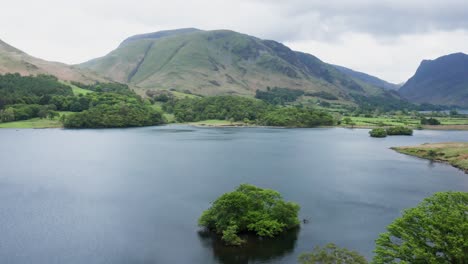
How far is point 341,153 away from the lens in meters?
104

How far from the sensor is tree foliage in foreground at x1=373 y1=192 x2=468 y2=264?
26.2 metres

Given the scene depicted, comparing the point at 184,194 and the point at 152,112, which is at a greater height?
the point at 152,112

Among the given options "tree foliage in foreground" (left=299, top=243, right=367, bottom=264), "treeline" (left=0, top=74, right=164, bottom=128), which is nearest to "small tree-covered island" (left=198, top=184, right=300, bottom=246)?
"tree foliage in foreground" (left=299, top=243, right=367, bottom=264)

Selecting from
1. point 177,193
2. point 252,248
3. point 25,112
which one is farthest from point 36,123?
point 252,248

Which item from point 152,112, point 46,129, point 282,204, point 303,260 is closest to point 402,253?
point 303,260

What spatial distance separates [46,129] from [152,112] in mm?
50696

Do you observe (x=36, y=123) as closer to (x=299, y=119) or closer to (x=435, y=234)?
(x=299, y=119)

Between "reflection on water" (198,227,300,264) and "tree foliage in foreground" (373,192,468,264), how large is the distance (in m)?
11.2

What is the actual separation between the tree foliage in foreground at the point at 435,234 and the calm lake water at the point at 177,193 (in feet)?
31.8

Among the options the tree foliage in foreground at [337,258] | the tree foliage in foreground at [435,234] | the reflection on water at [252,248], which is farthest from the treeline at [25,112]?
the tree foliage in foreground at [435,234]

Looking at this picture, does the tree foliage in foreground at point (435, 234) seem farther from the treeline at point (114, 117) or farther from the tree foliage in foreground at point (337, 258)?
the treeline at point (114, 117)

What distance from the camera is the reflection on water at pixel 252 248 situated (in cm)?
3603

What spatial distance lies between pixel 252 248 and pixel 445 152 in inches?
3174

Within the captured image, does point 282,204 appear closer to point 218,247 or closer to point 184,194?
point 218,247
